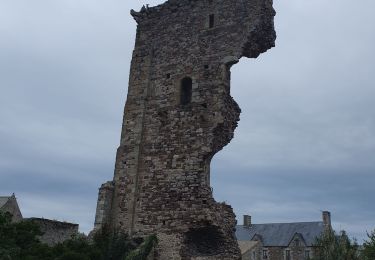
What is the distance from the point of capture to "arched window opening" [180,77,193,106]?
43.7 ft

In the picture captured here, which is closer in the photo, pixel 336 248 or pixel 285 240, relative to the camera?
pixel 336 248

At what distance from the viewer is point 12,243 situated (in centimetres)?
1092

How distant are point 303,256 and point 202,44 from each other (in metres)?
29.6

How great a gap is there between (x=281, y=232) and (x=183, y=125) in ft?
102

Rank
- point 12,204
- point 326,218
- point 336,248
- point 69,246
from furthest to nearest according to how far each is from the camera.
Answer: point 326,218, point 12,204, point 336,248, point 69,246

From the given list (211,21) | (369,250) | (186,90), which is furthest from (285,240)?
(211,21)

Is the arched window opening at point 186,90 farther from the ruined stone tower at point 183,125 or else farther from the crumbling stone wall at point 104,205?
the crumbling stone wall at point 104,205

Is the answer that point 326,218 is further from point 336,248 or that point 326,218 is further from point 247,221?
point 336,248

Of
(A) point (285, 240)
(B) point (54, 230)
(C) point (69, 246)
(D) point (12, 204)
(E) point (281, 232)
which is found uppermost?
(E) point (281, 232)

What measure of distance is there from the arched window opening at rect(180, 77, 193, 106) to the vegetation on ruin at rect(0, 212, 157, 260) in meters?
4.09

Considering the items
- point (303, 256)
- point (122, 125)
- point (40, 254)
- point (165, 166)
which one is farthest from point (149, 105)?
point (303, 256)

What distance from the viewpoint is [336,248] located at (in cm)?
1586

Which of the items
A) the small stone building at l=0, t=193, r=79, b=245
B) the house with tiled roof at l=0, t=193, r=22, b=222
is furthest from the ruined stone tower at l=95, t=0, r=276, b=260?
the house with tiled roof at l=0, t=193, r=22, b=222

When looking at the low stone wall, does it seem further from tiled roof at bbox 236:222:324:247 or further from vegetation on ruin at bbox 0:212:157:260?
tiled roof at bbox 236:222:324:247
